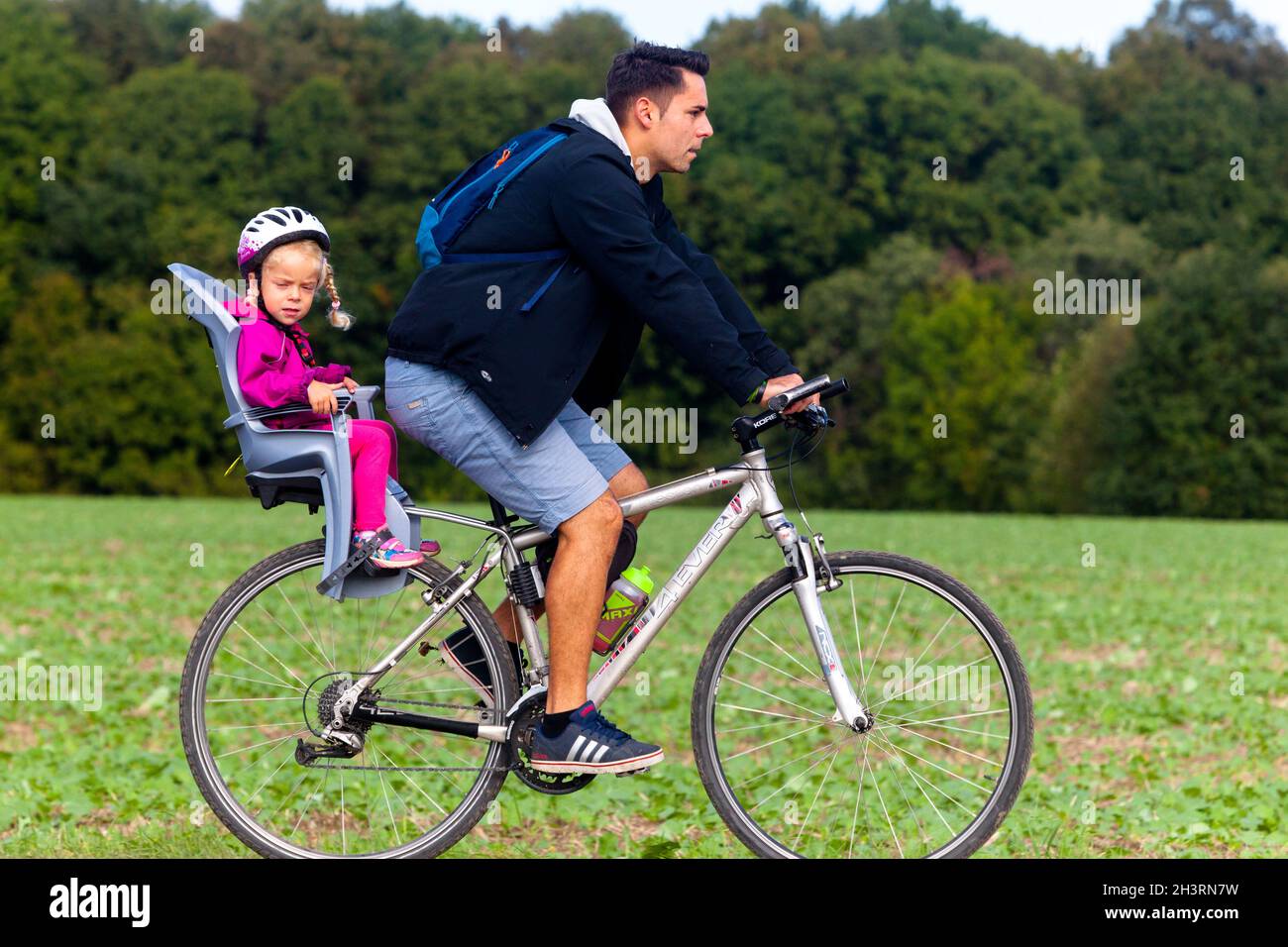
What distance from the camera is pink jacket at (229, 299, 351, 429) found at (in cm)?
448

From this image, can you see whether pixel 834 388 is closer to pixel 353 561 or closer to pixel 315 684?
pixel 353 561

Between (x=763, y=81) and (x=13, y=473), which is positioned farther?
(x=763, y=81)

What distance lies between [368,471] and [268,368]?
0.41 meters

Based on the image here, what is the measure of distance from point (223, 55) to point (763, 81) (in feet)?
76.4

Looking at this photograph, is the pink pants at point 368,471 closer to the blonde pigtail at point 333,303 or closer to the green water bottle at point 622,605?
the blonde pigtail at point 333,303

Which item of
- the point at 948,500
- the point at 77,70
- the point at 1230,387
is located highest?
the point at 77,70

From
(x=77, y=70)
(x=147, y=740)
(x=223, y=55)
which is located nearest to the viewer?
(x=147, y=740)

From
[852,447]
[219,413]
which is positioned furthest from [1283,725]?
[852,447]

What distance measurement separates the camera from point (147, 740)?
9.32 meters

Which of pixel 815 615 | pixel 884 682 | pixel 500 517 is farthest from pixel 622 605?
pixel 884 682

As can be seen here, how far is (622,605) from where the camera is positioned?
4.77 metres

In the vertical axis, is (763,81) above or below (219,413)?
above

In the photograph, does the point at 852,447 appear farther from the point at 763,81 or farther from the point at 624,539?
the point at 624,539

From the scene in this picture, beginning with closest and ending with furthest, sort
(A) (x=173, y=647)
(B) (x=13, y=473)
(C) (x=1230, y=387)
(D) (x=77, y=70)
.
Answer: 1. (A) (x=173, y=647)
2. (B) (x=13, y=473)
3. (C) (x=1230, y=387)
4. (D) (x=77, y=70)
